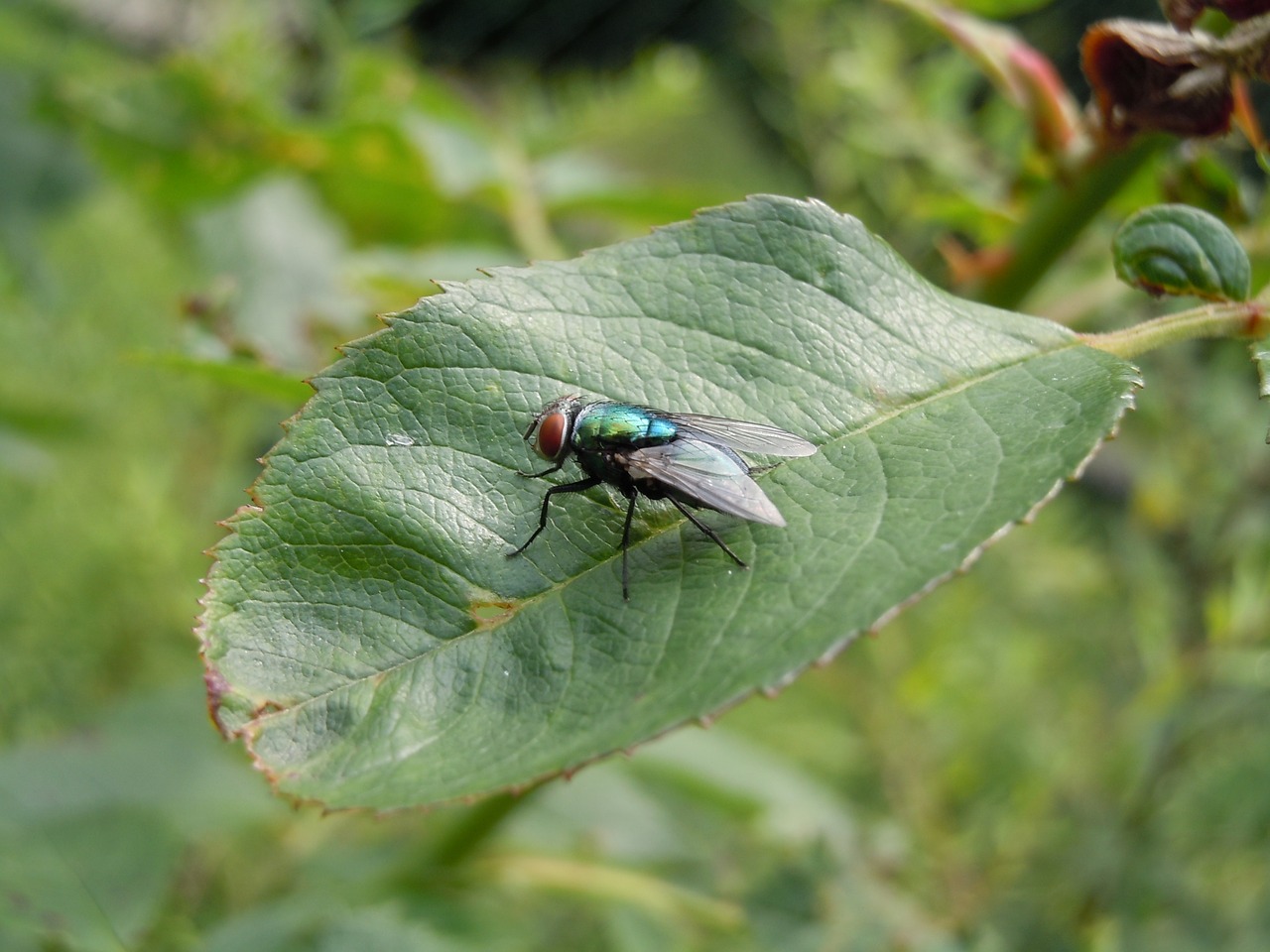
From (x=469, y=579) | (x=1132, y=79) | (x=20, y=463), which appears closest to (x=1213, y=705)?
(x=1132, y=79)

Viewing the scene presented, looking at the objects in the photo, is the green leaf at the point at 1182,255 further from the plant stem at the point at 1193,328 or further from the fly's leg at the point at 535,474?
the fly's leg at the point at 535,474

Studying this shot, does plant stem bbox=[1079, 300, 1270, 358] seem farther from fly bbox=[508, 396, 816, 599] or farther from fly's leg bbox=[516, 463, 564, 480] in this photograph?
fly's leg bbox=[516, 463, 564, 480]

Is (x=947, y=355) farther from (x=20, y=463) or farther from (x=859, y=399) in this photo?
(x=20, y=463)

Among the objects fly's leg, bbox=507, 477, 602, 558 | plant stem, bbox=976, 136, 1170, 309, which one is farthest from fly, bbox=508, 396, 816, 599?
plant stem, bbox=976, 136, 1170, 309

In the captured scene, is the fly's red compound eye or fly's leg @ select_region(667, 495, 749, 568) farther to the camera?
the fly's red compound eye

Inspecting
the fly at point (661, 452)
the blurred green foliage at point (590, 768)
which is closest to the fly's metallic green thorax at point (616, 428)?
the fly at point (661, 452)

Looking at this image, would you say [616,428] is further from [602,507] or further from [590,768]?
[590,768]
